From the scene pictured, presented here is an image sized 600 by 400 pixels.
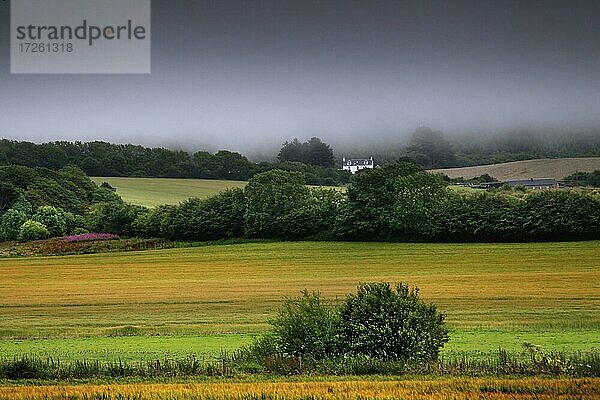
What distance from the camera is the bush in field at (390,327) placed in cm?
2297

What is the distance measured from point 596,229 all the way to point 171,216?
157ft

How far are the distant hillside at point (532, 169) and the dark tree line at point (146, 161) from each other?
24169mm

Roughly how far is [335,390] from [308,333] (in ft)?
16.7

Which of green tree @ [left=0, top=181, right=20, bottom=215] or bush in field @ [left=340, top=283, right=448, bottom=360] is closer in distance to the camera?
bush in field @ [left=340, top=283, right=448, bottom=360]

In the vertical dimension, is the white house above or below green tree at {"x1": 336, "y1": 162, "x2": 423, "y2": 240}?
above

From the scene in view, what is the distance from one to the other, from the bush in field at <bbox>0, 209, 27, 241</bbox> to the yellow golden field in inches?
3232

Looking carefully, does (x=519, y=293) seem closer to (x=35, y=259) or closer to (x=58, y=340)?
(x=58, y=340)

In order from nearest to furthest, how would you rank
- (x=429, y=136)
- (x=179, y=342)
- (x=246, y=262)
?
(x=179, y=342), (x=246, y=262), (x=429, y=136)

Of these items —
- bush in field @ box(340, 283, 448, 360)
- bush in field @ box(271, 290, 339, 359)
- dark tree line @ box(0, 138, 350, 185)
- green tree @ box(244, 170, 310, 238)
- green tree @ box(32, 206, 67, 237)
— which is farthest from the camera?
dark tree line @ box(0, 138, 350, 185)

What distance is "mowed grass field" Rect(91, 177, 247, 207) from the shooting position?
123688mm

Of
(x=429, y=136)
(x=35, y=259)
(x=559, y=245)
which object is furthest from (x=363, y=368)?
(x=429, y=136)

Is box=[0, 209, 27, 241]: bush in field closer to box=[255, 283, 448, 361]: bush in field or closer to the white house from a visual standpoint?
the white house

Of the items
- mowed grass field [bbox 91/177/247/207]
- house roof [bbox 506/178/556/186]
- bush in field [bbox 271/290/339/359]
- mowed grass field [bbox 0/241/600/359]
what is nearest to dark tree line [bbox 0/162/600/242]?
mowed grass field [bbox 0/241/600/359]

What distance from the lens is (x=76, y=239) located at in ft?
288
